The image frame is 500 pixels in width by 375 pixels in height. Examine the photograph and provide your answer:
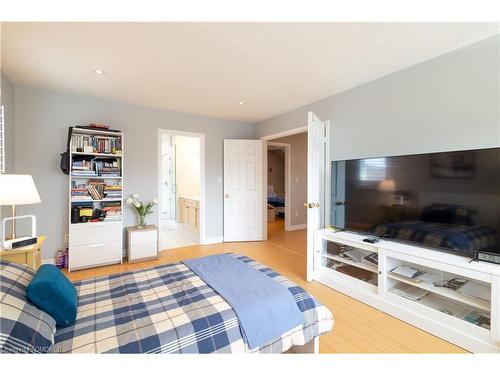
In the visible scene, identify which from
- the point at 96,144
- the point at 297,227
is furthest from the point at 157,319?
the point at 297,227

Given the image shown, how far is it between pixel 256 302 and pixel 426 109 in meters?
2.29

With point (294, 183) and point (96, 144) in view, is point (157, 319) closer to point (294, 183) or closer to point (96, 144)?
point (96, 144)

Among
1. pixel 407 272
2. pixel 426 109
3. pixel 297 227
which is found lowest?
pixel 297 227

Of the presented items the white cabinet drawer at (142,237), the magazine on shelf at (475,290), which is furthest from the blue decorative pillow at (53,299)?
the magazine on shelf at (475,290)

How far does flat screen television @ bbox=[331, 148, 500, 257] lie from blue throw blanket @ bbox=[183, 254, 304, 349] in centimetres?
139

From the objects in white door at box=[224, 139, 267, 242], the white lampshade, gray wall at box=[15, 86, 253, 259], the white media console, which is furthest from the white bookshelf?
the white media console

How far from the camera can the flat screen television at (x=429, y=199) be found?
165 centimetres

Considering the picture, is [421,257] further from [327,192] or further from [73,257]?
[73,257]

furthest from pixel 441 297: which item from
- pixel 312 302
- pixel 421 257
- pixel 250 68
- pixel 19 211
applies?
pixel 19 211

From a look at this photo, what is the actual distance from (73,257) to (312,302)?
9.97 ft

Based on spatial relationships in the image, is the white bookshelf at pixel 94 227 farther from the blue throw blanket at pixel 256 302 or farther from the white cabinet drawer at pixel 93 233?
the blue throw blanket at pixel 256 302

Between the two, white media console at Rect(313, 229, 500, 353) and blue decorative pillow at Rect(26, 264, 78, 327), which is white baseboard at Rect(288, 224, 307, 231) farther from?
blue decorative pillow at Rect(26, 264, 78, 327)

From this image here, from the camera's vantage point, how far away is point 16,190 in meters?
1.67

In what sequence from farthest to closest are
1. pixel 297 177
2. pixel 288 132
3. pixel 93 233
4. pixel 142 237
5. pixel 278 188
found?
pixel 278 188 < pixel 297 177 < pixel 288 132 < pixel 142 237 < pixel 93 233
